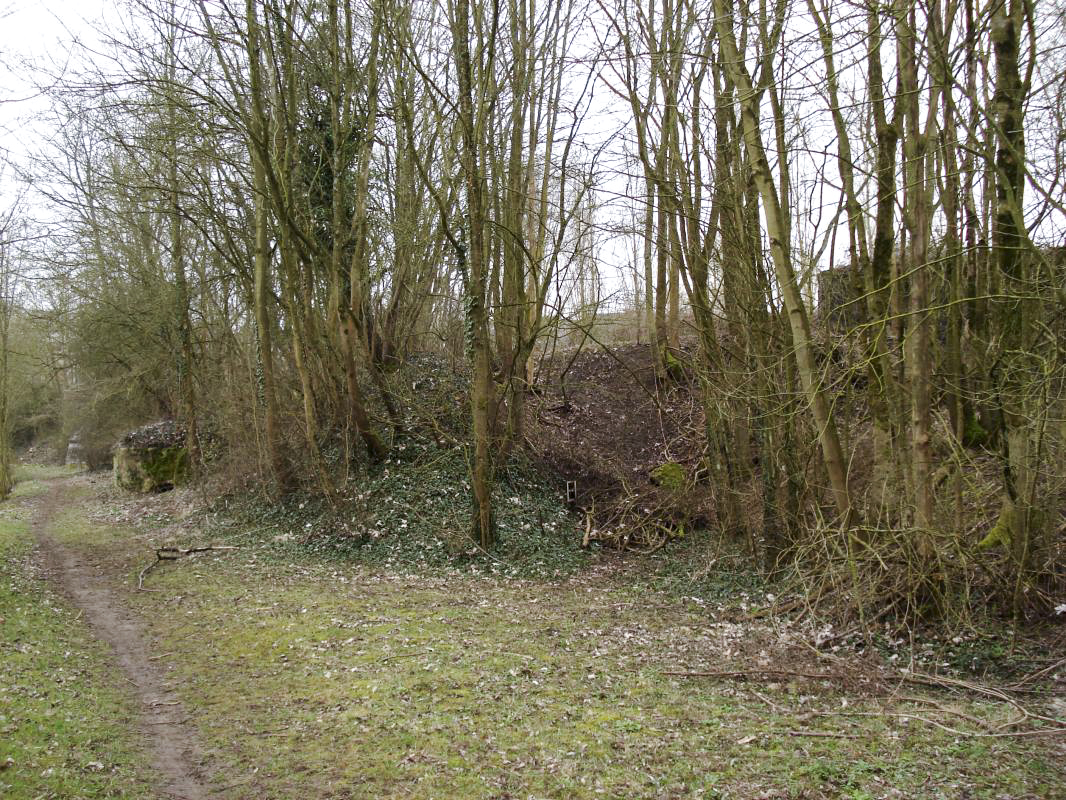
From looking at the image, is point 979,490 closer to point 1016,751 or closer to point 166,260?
point 1016,751

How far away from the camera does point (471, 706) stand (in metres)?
6.14

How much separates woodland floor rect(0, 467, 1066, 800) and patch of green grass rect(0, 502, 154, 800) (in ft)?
0.07

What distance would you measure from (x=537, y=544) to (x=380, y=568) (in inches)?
103

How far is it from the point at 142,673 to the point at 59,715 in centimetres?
134

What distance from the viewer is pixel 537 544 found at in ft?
41.2

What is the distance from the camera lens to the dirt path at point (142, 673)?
527 cm

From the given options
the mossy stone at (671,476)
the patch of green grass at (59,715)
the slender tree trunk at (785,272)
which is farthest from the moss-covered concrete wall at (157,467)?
the slender tree trunk at (785,272)

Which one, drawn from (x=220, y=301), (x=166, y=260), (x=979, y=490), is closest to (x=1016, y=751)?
(x=979, y=490)

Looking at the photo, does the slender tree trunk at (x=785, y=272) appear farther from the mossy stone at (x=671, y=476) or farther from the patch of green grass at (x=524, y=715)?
the mossy stone at (x=671, y=476)

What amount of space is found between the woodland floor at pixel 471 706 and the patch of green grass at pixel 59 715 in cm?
2

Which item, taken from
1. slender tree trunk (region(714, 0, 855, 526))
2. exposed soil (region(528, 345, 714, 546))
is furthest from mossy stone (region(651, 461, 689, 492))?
slender tree trunk (region(714, 0, 855, 526))

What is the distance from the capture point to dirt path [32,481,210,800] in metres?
5.27

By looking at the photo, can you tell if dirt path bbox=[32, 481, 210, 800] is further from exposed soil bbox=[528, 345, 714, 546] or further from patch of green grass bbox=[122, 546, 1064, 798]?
exposed soil bbox=[528, 345, 714, 546]

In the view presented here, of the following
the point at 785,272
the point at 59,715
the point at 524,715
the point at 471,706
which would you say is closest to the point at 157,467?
the point at 59,715
